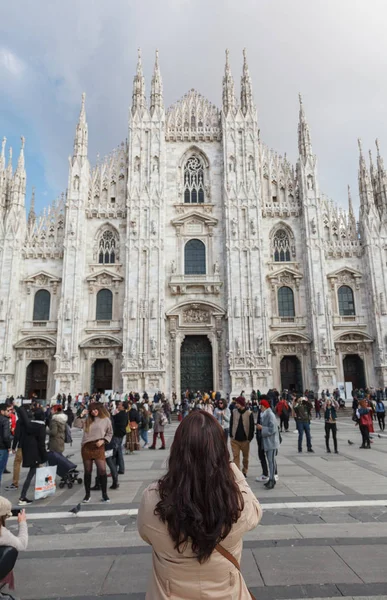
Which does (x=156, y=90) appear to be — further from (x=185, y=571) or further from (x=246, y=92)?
(x=185, y=571)

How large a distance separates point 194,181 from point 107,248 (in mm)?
8506

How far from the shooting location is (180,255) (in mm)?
30500

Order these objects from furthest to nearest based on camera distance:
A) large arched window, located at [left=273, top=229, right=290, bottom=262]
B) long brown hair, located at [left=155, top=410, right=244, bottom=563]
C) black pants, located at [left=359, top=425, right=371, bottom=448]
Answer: large arched window, located at [left=273, top=229, right=290, bottom=262], black pants, located at [left=359, top=425, right=371, bottom=448], long brown hair, located at [left=155, top=410, right=244, bottom=563]

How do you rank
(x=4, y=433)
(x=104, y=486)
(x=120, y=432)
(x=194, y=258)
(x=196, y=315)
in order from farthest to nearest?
(x=194, y=258) → (x=196, y=315) → (x=120, y=432) → (x=4, y=433) → (x=104, y=486)

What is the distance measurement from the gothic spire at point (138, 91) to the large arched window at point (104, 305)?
14.1m

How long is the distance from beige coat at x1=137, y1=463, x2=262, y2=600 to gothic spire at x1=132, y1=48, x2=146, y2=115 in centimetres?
3393

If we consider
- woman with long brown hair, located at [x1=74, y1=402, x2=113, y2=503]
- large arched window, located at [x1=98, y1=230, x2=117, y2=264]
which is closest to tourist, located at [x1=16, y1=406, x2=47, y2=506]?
woman with long brown hair, located at [x1=74, y1=402, x2=113, y2=503]

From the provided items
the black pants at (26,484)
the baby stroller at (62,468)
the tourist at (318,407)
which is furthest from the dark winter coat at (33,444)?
the tourist at (318,407)

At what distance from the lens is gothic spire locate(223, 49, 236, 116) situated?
3244 cm

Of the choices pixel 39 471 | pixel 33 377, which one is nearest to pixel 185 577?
pixel 39 471

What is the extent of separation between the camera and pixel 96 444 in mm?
7047

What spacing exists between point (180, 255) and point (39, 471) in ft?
79.6

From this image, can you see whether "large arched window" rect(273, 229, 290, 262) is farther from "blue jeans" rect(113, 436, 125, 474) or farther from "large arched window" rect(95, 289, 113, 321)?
"blue jeans" rect(113, 436, 125, 474)

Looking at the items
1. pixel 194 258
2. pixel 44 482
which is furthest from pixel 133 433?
pixel 194 258
